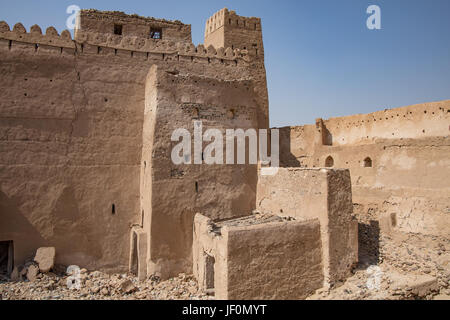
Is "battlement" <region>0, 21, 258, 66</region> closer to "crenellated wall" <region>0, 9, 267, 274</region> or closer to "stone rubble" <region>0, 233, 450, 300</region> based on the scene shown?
"crenellated wall" <region>0, 9, 267, 274</region>

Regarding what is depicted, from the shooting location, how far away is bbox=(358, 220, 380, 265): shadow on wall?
9.52 metres

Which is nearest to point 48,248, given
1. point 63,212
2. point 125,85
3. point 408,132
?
point 63,212

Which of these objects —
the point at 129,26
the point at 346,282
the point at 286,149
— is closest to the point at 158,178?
the point at 346,282

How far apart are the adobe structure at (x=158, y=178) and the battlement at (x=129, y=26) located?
2.29 metres

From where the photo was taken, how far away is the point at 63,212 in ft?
31.2

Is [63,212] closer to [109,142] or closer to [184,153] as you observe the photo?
[109,142]

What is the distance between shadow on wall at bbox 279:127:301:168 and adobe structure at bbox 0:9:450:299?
15.1 ft

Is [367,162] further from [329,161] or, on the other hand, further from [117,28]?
[117,28]

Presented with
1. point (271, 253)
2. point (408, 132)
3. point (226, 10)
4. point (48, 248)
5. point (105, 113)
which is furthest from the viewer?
point (226, 10)

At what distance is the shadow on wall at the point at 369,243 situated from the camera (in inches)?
375

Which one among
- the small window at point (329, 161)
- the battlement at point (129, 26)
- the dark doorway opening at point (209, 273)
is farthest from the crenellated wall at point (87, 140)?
the small window at point (329, 161)

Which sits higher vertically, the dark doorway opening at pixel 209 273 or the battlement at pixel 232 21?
the battlement at pixel 232 21

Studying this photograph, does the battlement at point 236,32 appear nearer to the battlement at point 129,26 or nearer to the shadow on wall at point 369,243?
the battlement at point 129,26

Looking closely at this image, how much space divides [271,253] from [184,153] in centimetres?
366
